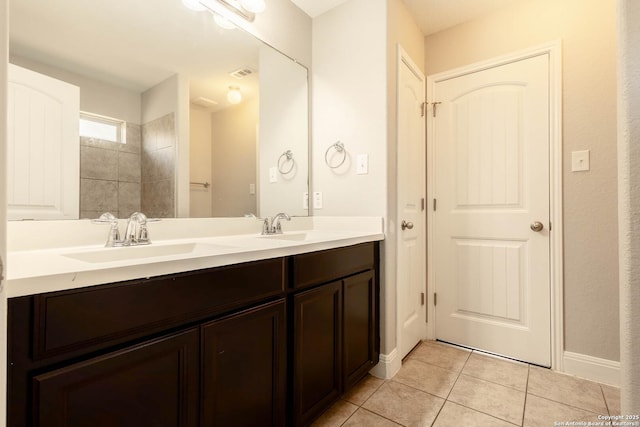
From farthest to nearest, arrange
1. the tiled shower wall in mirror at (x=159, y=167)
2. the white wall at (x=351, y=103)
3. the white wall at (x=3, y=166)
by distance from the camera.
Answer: the white wall at (x=351, y=103)
the tiled shower wall in mirror at (x=159, y=167)
the white wall at (x=3, y=166)

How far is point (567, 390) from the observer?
1573 mm

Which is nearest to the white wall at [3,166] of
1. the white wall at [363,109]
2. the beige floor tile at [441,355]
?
the white wall at [363,109]

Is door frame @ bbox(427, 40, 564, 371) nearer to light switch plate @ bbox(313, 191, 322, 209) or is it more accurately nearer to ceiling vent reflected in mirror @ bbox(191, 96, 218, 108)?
light switch plate @ bbox(313, 191, 322, 209)

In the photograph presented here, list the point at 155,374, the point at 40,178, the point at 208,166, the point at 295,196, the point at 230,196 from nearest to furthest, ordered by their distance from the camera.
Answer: the point at 155,374 → the point at 40,178 → the point at 208,166 → the point at 230,196 → the point at 295,196

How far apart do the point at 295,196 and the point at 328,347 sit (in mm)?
1003

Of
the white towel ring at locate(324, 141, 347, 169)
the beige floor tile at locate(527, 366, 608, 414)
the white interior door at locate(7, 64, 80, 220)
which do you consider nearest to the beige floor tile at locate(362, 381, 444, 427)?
the beige floor tile at locate(527, 366, 608, 414)

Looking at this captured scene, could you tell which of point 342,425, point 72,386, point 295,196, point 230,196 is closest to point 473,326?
point 342,425

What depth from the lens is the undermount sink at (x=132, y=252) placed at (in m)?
1.00

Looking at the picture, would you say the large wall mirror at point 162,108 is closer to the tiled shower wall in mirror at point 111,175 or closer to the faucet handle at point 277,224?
the tiled shower wall in mirror at point 111,175

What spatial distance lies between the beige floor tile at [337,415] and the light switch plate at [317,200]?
3.71 ft

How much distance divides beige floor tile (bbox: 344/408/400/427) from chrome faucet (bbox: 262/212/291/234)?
39.5 inches

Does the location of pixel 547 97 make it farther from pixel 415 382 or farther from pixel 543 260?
pixel 415 382

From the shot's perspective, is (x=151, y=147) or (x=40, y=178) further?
(x=151, y=147)

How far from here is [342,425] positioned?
4.32 feet
